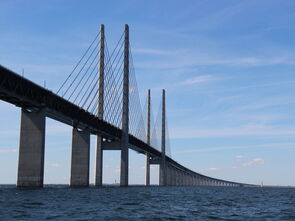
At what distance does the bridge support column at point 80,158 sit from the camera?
232 ft

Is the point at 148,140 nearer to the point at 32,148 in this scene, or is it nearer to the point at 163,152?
the point at 163,152

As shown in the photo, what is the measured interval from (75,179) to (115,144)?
13.7 m

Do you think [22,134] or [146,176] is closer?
[22,134]

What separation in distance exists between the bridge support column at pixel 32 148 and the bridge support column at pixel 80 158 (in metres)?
15.2

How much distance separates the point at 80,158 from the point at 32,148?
16262 mm

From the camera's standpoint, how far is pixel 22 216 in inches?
878

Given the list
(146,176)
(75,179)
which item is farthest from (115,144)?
(146,176)

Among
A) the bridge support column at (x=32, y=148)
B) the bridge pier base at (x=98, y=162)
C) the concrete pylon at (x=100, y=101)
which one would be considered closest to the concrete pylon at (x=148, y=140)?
the bridge pier base at (x=98, y=162)

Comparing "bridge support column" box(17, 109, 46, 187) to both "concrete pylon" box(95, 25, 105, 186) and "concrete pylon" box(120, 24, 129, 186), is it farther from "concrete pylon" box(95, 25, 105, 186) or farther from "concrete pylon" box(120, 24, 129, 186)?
"concrete pylon" box(120, 24, 129, 186)

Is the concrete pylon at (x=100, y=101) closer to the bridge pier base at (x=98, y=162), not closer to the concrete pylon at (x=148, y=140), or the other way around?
the bridge pier base at (x=98, y=162)

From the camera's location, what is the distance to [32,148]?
181 ft

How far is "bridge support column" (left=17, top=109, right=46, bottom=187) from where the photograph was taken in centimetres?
5516

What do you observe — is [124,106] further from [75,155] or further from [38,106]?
[38,106]

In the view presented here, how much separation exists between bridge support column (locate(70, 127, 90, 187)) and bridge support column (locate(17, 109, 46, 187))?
1517 cm
